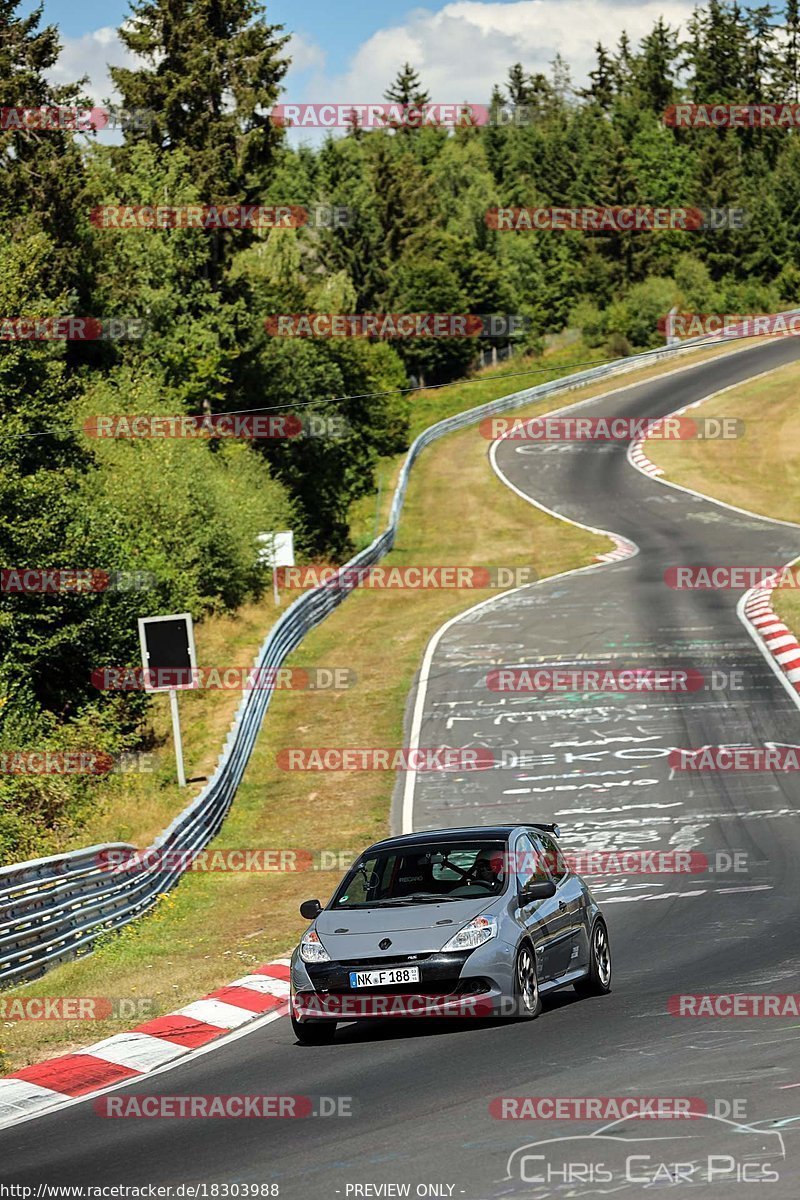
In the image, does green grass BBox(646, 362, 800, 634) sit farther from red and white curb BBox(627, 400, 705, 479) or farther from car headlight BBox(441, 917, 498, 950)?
car headlight BBox(441, 917, 498, 950)

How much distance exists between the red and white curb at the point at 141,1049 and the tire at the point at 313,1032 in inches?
38.3

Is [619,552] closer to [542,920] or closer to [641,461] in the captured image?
[641,461]

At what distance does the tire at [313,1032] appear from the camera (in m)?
11.7

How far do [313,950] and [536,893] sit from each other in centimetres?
176

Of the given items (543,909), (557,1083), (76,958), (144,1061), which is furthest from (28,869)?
(557,1083)

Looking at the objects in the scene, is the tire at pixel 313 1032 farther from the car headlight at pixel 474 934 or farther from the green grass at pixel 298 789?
the green grass at pixel 298 789

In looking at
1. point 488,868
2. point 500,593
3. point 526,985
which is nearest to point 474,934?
point 526,985

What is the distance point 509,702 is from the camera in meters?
31.7

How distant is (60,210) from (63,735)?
28819 mm

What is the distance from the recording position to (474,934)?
449 inches

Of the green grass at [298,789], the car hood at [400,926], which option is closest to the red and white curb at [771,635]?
the green grass at [298,789]

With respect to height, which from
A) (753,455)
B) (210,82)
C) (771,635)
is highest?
(210,82)

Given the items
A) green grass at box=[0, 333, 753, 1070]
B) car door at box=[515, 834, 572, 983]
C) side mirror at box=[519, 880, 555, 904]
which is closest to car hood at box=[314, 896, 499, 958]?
side mirror at box=[519, 880, 555, 904]

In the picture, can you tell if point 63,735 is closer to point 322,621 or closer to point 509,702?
point 509,702
